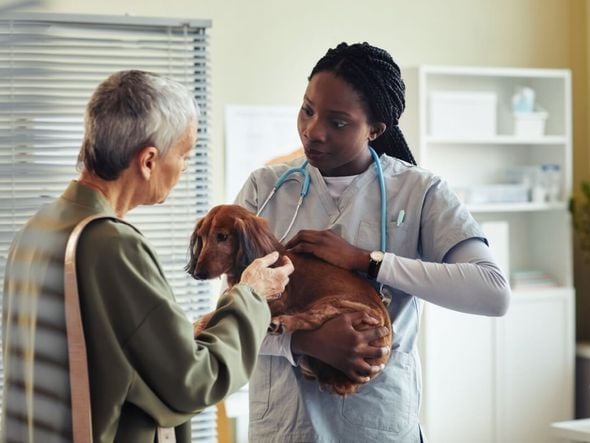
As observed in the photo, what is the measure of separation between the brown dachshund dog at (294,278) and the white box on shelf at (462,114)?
2.68 meters

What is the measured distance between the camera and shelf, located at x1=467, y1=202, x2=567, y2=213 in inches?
163

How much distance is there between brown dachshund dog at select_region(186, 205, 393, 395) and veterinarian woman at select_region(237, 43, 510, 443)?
0.02 metres

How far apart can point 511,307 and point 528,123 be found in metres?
0.90

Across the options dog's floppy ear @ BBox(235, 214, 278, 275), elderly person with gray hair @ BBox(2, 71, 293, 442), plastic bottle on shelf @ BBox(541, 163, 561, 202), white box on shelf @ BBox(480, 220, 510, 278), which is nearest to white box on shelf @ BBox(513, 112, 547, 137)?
plastic bottle on shelf @ BBox(541, 163, 561, 202)

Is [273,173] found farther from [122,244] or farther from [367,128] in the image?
[122,244]

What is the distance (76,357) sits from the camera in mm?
1153

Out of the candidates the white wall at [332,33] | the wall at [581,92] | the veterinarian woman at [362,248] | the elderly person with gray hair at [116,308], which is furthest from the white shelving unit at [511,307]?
the elderly person with gray hair at [116,308]

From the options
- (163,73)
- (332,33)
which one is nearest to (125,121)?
(163,73)

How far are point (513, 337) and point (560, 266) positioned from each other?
47cm

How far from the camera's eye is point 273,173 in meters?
1.66

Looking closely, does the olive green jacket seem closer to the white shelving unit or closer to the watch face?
the watch face

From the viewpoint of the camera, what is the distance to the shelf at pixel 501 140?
13.3 feet

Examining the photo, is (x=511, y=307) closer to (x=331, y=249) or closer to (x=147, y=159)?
(x=331, y=249)

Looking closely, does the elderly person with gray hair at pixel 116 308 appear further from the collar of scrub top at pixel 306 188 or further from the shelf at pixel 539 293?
the shelf at pixel 539 293
